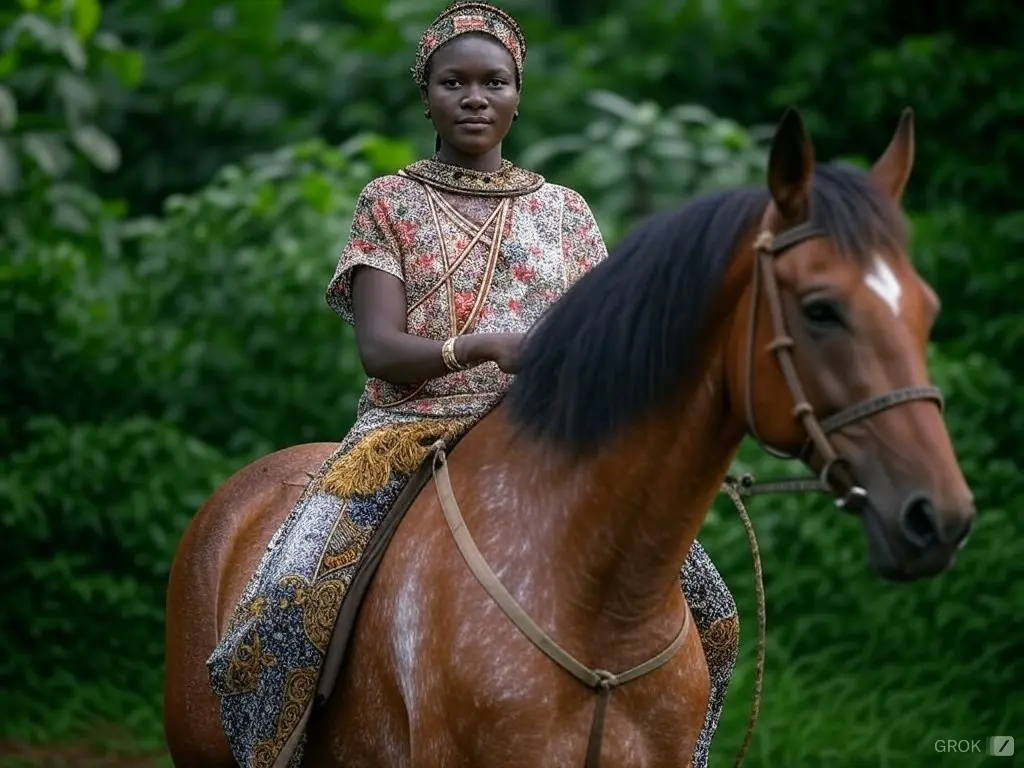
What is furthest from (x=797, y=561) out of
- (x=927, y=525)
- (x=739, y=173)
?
(x=927, y=525)

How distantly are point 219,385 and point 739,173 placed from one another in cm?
303

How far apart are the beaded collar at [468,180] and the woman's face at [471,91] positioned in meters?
0.06

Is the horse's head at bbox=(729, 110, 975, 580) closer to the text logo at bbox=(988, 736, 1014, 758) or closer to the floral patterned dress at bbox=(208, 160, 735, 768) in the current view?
the floral patterned dress at bbox=(208, 160, 735, 768)

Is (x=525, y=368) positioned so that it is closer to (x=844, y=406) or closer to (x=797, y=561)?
(x=844, y=406)

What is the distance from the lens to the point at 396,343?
136 inches

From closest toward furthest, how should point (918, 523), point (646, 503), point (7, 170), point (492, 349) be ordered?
point (918, 523)
point (646, 503)
point (492, 349)
point (7, 170)

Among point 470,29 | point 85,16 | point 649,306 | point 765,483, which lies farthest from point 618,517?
point 85,16

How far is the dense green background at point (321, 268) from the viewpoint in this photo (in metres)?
6.71

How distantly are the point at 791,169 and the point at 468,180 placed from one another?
1.08 m

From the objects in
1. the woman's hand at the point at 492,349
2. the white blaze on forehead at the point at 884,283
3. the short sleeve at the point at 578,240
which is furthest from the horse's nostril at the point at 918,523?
the short sleeve at the point at 578,240

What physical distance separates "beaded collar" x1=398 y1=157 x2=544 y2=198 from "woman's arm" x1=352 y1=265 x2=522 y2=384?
0.27 meters

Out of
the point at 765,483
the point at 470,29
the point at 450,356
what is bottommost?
the point at 765,483

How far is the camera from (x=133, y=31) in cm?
1119

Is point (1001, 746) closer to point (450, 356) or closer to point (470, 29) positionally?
point (450, 356)
